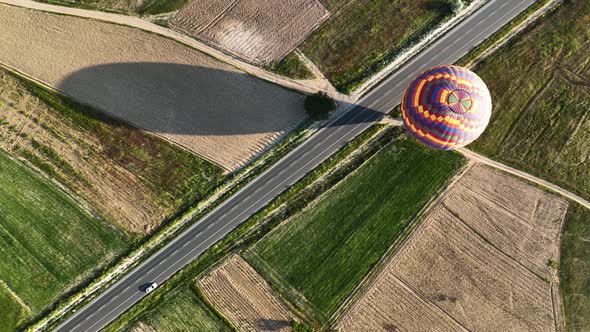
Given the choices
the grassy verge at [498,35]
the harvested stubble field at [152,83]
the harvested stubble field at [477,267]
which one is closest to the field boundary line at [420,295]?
the harvested stubble field at [477,267]

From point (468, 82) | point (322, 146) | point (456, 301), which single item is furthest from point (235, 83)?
point (456, 301)

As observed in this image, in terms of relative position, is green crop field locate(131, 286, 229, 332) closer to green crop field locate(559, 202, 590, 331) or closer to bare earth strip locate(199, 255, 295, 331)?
bare earth strip locate(199, 255, 295, 331)

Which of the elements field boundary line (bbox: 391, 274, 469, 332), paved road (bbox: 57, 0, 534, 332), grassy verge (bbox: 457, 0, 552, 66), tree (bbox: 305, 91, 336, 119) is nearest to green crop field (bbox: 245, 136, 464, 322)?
field boundary line (bbox: 391, 274, 469, 332)

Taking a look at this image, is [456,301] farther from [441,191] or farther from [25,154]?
[25,154]

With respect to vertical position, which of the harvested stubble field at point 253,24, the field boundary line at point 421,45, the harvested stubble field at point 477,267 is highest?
the harvested stubble field at point 253,24

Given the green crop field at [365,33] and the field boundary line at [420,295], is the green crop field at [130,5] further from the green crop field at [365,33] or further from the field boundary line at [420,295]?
the field boundary line at [420,295]

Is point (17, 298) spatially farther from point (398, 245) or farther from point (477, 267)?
point (477, 267)
